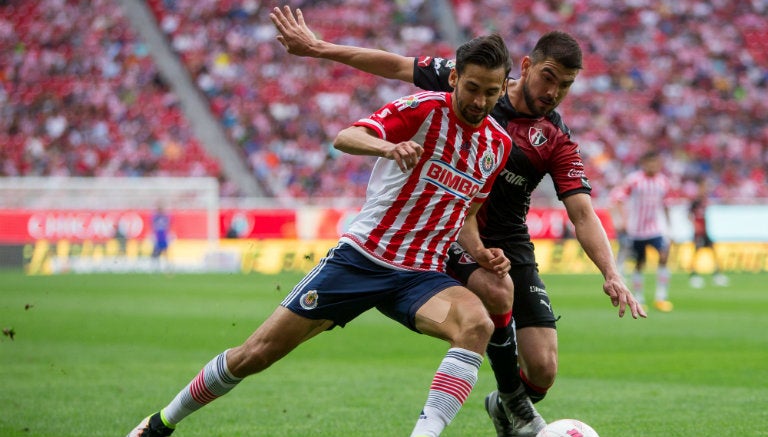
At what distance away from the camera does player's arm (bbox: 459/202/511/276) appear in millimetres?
5805

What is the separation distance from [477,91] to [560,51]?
2.82 ft

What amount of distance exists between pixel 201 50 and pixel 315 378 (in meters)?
25.8

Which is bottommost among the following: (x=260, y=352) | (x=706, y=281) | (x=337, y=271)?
(x=706, y=281)

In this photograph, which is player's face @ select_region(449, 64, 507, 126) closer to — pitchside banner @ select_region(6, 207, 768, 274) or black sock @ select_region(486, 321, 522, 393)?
black sock @ select_region(486, 321, 522, 393)

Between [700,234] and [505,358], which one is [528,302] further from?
[700,234]

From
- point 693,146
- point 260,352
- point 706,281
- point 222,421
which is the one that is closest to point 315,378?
point 222,421

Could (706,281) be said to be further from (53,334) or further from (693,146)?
(53,334)

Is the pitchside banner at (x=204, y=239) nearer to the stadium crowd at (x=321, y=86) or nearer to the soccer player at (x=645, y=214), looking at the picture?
the stadium crowd at (x=321, y=86)

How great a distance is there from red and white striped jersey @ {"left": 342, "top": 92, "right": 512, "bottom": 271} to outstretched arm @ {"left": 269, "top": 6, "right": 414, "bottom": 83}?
842 millimetres

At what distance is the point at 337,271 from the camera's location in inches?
218

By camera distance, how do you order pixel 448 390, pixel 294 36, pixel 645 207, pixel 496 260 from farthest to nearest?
pixel 645 207, pixel 294 36, pixel 496 260, pixel 448 390

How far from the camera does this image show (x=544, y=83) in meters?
6.04

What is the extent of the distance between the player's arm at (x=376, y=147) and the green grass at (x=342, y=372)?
243cm

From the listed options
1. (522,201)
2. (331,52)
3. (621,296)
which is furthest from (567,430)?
(331,52)
